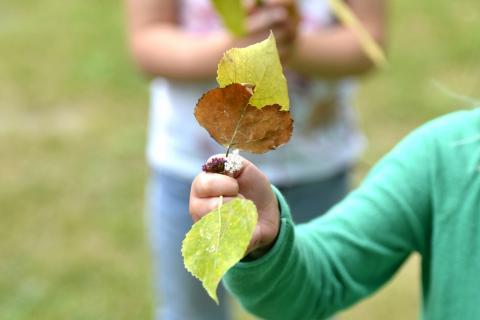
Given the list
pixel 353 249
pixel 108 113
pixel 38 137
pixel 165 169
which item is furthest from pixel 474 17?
pixel 353 249

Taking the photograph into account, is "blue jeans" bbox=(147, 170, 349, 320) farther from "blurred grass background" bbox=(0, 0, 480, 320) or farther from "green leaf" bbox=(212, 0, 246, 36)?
"blurred grass background" bbox=(0, 0, 480, 320)

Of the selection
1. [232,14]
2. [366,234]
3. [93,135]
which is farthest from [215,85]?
[93,135]

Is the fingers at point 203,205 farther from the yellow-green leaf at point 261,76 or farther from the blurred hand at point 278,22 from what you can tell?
the blurred hand at point 278,22

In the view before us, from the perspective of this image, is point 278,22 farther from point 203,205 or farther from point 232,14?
point 203,205

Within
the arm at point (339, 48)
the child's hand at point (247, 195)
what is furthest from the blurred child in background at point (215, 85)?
the child's hand at point (247, 195)

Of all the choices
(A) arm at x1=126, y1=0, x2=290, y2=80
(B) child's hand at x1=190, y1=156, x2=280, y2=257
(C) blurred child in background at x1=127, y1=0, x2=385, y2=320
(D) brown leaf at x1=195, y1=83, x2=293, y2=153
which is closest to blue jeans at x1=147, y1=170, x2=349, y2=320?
(C) blurred child in background at x1=127, y1=0, x2=385, y2=320
